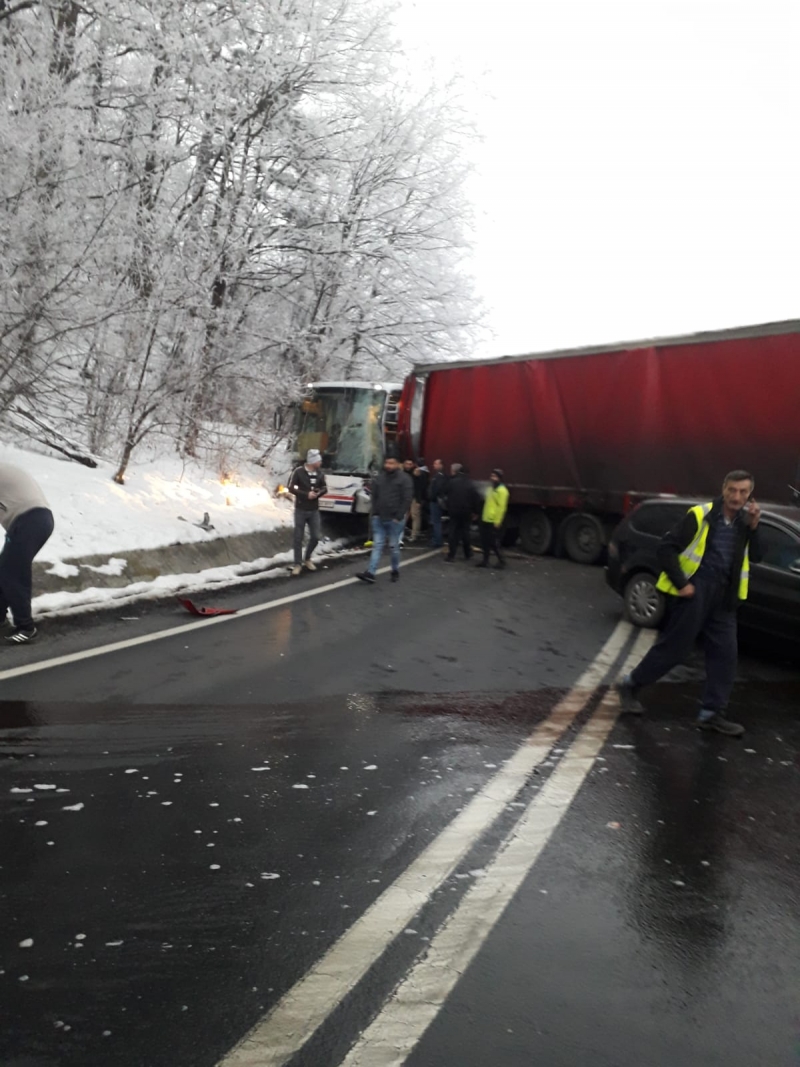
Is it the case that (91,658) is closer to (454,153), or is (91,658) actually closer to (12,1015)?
(12,1015)

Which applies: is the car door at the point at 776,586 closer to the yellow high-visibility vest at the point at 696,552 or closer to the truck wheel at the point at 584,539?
the yellow high-visibility vest at the point at 696,552

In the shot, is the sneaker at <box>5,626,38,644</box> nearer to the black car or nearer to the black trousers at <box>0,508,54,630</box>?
the black trousers at <box>0,508,54,630</box>

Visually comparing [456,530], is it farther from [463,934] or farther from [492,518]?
[463,934]

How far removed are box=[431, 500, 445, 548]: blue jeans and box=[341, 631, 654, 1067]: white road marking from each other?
1257cm

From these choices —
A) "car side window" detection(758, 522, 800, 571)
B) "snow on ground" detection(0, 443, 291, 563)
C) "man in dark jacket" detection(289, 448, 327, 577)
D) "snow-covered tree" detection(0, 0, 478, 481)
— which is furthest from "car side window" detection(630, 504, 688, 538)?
"snow-covered tree" detection(0, 0, 478, 481)

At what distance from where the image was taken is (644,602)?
10.3 metres

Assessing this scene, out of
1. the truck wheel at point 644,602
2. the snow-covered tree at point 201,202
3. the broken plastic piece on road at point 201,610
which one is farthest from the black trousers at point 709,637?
the snow-covered tree at point 201,202

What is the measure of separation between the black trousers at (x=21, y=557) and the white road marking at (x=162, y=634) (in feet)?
2.30

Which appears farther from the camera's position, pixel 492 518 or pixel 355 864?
pixel 492 518

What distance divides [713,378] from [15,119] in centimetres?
1048

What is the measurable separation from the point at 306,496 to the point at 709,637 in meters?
7.82

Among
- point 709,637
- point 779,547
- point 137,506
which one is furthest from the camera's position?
A: point 137,506

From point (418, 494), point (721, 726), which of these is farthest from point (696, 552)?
point (418, 494)

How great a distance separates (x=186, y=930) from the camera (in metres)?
3.18
